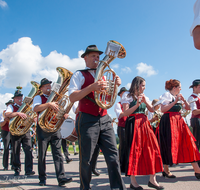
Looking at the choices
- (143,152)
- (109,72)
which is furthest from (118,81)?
(143,152)

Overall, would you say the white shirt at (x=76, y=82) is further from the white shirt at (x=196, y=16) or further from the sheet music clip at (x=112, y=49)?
the white shirt at (x=196, y=16)

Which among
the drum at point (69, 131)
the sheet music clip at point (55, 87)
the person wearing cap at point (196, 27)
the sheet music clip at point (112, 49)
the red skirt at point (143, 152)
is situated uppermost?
the sheet music clip at point (112, 49)

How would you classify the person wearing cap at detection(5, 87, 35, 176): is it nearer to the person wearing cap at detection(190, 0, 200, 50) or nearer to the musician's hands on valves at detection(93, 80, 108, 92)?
the musician's hands on valves at detection(93, 80, 108, 92)

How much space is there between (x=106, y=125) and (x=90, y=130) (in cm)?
28

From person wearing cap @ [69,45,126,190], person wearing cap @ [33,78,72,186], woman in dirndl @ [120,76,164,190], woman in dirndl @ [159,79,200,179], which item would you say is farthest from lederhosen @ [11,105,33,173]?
woman in dirndl @ [159,79,200,179]

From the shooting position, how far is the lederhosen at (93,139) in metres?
2.73

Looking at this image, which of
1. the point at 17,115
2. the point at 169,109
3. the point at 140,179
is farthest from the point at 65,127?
the point at 169,109

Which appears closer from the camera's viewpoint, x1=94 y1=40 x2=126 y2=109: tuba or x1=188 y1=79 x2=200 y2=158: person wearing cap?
x1=94 y1=40 x2=126 y2=109: tuba

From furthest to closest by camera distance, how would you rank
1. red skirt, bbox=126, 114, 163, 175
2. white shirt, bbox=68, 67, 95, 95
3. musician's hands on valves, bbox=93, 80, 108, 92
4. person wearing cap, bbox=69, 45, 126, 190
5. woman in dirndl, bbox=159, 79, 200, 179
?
1. woman in dirndl, bbox=159, 79, 200, 179
2. red skirt, bbox=126, 114, 163, 175
3. white shirt, bbox=68, 67, 95, 95
4. person wearing cap, bbox=69, 45, 126, 190
5. musician's hands on valves, bbox=93, 80, 108, 92

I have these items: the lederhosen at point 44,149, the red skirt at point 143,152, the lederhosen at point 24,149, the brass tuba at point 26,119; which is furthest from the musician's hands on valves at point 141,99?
the lederhosen at point 24,149

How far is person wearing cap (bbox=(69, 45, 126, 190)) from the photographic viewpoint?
2.71 meters

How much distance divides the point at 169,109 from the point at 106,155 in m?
2.27

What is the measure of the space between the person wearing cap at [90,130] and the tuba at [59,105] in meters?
1.52

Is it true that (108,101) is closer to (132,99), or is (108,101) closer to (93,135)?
(93,135)
